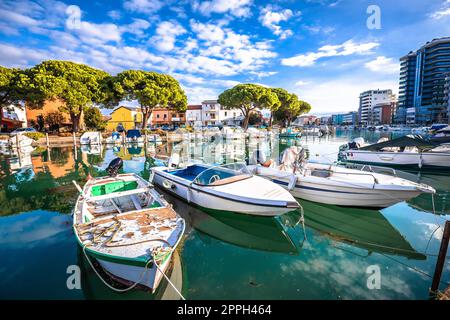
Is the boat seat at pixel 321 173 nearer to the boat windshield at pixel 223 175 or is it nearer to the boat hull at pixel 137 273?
the boat windshield at pixel 223 175

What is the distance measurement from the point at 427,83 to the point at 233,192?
133387mm

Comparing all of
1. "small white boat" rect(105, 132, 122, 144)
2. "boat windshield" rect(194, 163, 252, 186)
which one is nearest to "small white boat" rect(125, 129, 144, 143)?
"small white boat" rect(105, 132, 122, 144)

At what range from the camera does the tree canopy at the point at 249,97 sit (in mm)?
53062

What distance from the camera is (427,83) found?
326ft

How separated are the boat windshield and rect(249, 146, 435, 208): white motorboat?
1.89 m

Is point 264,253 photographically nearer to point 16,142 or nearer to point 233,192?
point 233,192

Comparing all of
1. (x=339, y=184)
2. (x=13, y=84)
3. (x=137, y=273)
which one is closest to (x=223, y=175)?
(x=339, y=184)

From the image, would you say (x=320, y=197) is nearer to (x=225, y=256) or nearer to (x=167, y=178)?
(x=225, y=256)

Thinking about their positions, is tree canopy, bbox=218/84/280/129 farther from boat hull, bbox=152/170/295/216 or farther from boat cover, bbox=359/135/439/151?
boat hull, bbox=152/170/295/216

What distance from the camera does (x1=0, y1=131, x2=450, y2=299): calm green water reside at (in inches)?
180

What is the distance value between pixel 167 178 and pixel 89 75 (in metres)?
35.1

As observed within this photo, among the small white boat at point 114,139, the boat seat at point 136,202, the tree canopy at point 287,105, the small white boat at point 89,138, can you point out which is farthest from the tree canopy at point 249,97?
the boat seat at point 136,202

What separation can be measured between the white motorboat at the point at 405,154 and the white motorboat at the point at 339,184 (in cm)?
818
